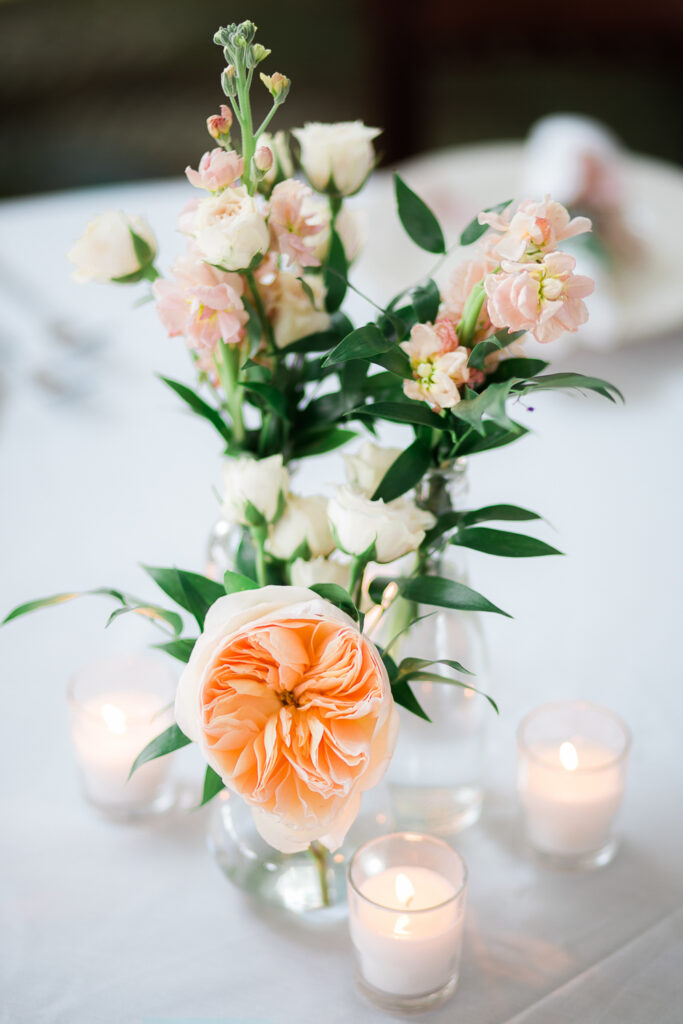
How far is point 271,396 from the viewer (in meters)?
0.59

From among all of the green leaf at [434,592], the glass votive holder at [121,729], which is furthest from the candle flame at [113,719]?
the green leaf at [434,592]

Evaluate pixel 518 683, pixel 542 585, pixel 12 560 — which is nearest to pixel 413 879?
pixel 518 683

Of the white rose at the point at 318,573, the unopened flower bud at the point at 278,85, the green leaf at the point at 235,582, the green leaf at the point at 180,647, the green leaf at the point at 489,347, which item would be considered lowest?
the green leaf at the point at 180,647

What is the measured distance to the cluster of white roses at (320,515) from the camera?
528mm

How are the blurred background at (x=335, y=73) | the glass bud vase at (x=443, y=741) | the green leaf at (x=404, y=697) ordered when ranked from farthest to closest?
the blurred background at (x=335, y=73)
the glass bud vase at (x=443, y=741)
the green leaf at (x=404, y=697)

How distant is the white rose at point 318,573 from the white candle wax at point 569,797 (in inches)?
8.5

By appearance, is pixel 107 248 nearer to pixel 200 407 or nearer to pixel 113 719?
pixel 200 407

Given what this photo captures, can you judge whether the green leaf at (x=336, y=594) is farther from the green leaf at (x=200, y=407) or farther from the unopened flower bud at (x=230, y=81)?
the unopened flower bud at (x=230, y=81)

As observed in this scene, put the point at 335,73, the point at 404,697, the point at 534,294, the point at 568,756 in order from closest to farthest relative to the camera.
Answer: the point at 534,294 < the point at 404,697 < the point at 568,756 < the point at 335,73

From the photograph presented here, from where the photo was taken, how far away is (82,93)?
286 cm

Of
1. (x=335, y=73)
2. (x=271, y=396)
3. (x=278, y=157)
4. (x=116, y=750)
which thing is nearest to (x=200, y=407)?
(x=271, y=396)

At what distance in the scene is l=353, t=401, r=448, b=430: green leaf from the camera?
1.75 ft

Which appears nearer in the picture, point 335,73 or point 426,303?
point 426,303

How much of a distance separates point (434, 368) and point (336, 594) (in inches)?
5.0
